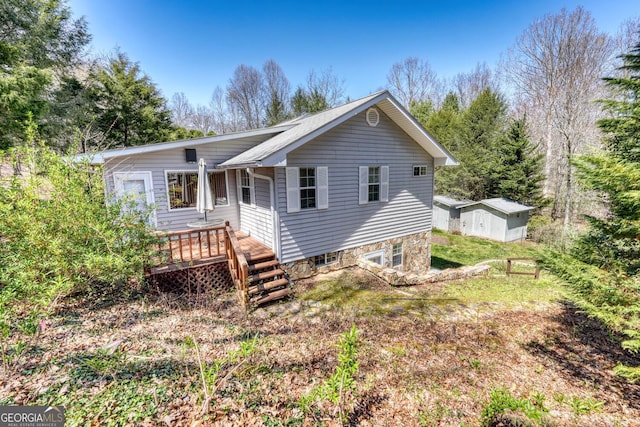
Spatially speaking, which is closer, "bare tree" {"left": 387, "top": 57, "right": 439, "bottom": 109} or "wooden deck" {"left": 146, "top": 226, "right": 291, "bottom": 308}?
"wooden deck" {"left": 146, "top": 226, "right": 291, "bottom": 308}

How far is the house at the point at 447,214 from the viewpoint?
20953 millimetres

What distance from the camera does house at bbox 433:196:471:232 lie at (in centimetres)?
2095

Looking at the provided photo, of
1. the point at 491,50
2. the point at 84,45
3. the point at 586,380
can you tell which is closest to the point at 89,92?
the point at 84,45

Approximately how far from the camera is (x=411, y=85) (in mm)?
32375

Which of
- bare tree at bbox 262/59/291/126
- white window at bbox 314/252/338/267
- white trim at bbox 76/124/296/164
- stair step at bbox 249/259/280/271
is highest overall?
bare tree at bbox 262/59/291/126

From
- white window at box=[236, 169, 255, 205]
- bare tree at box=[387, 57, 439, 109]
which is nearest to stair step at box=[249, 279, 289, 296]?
white window at box=[236, 169, 255, 205]

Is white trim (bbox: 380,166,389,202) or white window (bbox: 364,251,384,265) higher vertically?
white trim (bbox: 380,166,389,202)

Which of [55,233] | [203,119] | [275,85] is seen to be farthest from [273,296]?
[203,119]

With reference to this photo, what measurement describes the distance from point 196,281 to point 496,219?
754 inches

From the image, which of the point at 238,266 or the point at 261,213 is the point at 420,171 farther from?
the point at 238,266

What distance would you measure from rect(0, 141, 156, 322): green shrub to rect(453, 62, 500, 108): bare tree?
3729 cm

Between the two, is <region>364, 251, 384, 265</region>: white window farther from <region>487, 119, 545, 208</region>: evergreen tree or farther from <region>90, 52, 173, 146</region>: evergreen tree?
<region>90, 52, 173, 146</region>: evergreen tree

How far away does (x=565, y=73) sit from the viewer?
1933 centimetres

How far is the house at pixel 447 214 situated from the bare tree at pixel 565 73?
695cm
